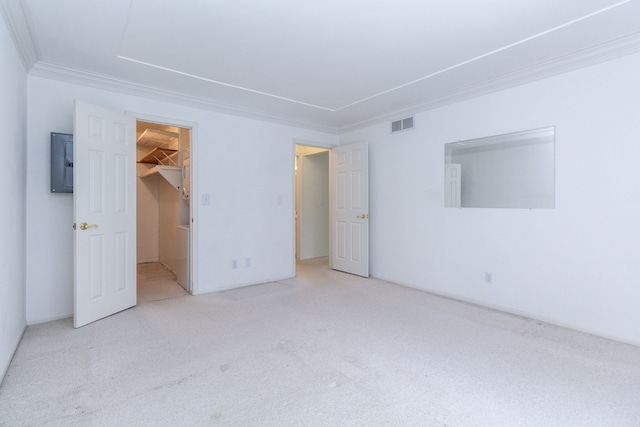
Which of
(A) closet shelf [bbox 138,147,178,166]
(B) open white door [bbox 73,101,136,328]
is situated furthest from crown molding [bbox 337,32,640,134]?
(A) closet shelf [bbox 138,147,178,166]

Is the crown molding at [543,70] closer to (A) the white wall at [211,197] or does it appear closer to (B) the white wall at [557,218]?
(B) the white wall at [557,218]

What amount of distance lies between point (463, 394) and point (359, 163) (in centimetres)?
346

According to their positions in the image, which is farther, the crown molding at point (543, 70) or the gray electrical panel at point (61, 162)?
the gray electrical panel at point (61, 162)

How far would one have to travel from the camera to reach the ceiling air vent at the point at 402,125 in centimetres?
421

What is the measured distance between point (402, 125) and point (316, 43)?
6.96ft

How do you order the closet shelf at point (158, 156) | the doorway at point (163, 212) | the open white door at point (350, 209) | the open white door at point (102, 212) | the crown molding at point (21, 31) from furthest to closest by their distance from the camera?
the closet shelf at point (158, 156)
the open white door at point (350, 209)
the doorway at point (163, 212)
the open white door at point (102, 212)
the crown molding at point (21, 31)

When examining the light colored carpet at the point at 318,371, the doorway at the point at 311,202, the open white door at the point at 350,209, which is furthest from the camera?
the doorway at the point at 311,202

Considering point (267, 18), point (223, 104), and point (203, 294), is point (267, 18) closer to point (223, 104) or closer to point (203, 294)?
point (223, 104)

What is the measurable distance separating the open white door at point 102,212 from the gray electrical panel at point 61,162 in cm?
24

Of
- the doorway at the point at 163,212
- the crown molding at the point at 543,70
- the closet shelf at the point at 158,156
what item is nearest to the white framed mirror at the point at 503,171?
the crown molding at the point at 543,70

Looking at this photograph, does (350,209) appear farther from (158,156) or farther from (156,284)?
(158,156)

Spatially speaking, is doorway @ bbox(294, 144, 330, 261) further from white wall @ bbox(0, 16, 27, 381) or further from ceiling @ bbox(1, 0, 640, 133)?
white wall @ bbox(0, 16, 27, 381)

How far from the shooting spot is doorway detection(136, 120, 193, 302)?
13.7ft

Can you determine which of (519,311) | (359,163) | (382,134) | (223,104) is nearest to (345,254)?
(359,163)
